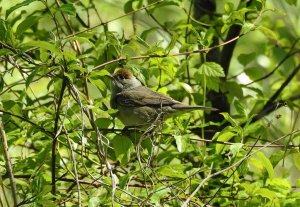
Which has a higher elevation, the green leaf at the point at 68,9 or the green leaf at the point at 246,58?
the green leaf at the point at 68,9

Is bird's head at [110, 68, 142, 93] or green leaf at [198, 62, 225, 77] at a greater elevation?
green leaf at [198, 62, 225, 77]

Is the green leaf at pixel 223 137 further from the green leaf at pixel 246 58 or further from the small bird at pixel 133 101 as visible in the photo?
the green leaf at pixel 246 58

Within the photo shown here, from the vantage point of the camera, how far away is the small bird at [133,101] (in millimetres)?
4797

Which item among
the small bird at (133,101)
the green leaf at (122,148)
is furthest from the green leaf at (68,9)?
the small bird at (133,101)

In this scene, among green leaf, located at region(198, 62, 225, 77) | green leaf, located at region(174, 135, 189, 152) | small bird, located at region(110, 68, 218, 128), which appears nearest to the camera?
green leaf, located at region(174, 135, 189, 152)

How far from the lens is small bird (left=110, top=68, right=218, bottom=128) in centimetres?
480

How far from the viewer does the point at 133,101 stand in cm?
507

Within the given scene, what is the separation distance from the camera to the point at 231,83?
5023 millimetres

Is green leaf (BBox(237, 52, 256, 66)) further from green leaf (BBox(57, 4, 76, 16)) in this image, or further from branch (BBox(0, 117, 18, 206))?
branch (BBox(0, 117, 18, 206))

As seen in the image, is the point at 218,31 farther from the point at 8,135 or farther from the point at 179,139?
the point at 8,135

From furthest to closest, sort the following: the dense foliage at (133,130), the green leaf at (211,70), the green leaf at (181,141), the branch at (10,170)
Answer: the green leaf at (211,70) → the green leaf at (181,141) → the dense foliage at (133,130) → the branch at (10,170)

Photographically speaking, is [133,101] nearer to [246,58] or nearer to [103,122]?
[246,58]

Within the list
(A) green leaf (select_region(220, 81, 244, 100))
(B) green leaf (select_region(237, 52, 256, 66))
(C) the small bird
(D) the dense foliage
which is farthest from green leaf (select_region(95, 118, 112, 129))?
(B) green leaf (select_region(237, 52, 256, 66))

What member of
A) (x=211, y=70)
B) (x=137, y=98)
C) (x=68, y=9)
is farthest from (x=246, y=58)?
(x=68, y=9)
